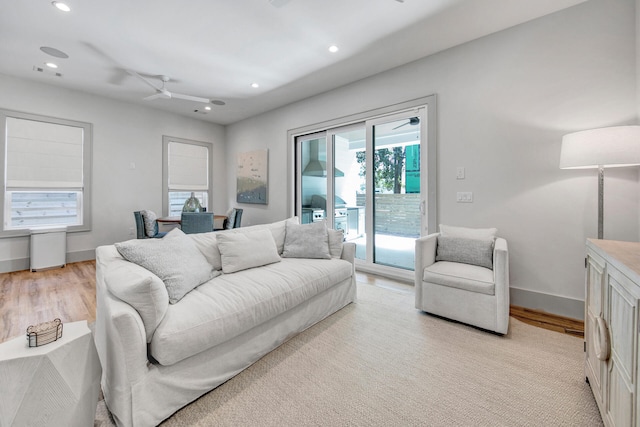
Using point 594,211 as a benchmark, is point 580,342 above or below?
below

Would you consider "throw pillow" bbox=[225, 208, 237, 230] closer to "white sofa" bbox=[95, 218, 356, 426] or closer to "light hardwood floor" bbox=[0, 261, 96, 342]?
"light hardwood floor" bbox=[0, 261, 96, 342]

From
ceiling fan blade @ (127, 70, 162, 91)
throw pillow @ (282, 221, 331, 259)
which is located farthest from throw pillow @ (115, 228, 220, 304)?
ceiling fan blade @ (127, 70, 162, 91)

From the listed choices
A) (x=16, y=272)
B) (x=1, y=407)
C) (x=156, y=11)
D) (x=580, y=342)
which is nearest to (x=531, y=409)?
(x=580, y=342)

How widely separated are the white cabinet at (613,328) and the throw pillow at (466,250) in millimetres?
915

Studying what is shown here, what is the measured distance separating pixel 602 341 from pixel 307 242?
2.13 meters

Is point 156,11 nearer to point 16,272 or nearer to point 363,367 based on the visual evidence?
point 363,367

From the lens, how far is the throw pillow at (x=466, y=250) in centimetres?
250

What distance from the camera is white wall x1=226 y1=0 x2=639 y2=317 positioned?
7.61 feet

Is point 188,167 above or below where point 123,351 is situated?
above

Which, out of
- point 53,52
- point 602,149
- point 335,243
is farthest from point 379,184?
point 53,52

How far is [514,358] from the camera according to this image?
1.88 m

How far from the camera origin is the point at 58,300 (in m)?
2.95

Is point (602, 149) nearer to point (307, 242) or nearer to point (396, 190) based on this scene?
point (396, 190)

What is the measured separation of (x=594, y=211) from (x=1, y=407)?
3930 millimetres
